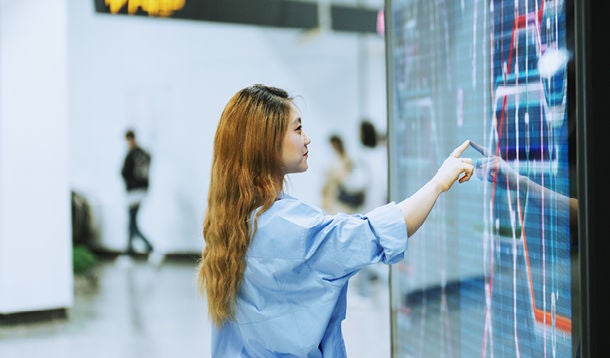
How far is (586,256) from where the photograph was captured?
1.50 m

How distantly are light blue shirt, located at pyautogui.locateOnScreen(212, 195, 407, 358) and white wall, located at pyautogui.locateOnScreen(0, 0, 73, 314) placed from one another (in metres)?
4.00

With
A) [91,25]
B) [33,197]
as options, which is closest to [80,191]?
[91,25]

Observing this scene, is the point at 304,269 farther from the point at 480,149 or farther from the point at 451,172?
the point at 480,149

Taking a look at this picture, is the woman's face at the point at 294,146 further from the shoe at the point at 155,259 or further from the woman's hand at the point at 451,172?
the shoe at the point at 155,259

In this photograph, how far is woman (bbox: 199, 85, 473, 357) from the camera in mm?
1406

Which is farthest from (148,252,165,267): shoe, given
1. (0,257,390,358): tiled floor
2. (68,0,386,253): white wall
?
(0,257,390,358): tiled floor

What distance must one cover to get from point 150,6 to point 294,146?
1.67m

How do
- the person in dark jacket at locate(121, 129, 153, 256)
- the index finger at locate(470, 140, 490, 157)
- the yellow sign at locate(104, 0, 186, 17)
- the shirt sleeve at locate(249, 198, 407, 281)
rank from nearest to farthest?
1. the shirt sleeve at locate(249, 198, 407, 281)
2. the index finger at locate(470, 140, 490, 157)
3. the yellow sign at locate(104, 0, 186, 17)
4. the person in dark jacket at locate(121, 129, 153, 256)

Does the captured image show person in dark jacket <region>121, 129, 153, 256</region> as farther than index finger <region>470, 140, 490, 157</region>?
Yes

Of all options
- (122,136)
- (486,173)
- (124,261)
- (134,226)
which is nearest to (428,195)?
(486,173)

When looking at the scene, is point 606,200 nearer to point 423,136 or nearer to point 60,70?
point 423,136

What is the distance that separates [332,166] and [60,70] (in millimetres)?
2493

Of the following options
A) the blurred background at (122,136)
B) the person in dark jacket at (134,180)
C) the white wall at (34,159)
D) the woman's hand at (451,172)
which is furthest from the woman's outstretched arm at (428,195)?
the person in dark jacket at (134,180)

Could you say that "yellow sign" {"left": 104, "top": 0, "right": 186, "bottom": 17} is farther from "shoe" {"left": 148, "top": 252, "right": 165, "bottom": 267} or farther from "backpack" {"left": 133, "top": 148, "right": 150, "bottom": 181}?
"shoe" {"left": 148, "top": 252, "right": 165, "bottom": 267}
